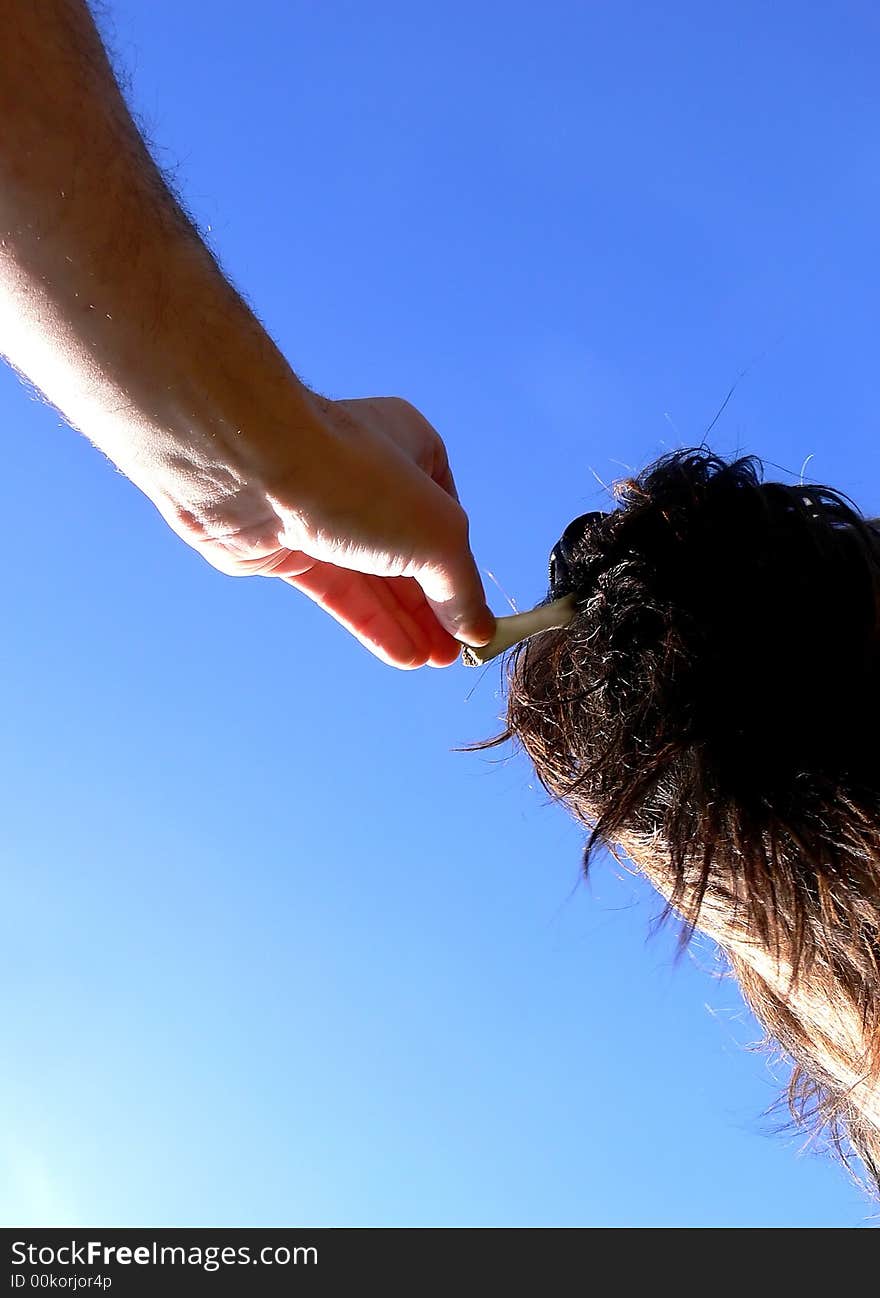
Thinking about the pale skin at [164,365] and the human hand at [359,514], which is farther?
the human hand at [359,514]

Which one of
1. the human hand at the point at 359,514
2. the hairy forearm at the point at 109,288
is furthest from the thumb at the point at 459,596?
the hairy forearm at the point at 109,288

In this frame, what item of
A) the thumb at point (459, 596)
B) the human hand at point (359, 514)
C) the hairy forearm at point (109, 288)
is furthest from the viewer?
the thumb at point (459, 596)

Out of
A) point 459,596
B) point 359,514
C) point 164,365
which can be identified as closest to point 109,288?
point 164,365

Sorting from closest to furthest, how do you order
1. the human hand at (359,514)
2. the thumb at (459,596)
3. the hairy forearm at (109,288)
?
the hairy forearm at (109,288), the human hand at (359,514), the thumb at (459,596)

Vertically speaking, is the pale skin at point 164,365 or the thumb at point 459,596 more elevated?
the pale skin at point 164,365

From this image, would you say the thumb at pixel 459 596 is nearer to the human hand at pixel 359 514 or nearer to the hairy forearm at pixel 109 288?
the human hand at pixel 359 514

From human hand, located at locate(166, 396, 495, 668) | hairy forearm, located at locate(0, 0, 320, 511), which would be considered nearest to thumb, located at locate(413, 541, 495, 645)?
human hand, located at locate(166, 396, 495, 668)

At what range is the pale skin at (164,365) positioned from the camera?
4.86 ft

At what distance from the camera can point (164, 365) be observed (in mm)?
1602

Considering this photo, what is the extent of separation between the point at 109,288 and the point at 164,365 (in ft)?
0.46
